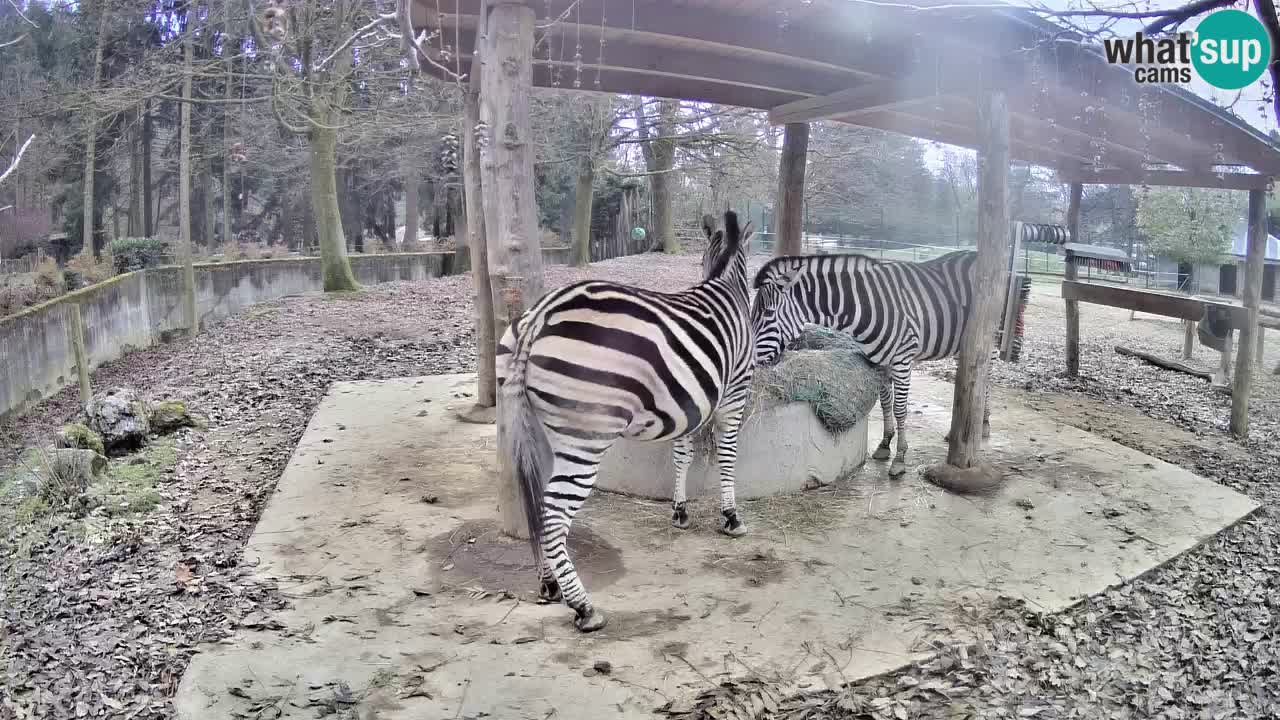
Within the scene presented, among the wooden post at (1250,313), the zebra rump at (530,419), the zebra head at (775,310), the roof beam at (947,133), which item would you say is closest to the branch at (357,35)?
the zebra rump at (530,419)

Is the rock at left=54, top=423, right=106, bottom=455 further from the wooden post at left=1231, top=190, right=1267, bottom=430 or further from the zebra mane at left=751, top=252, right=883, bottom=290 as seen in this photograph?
the wooden post at left=1231, top=190, right=1267, bottom=430

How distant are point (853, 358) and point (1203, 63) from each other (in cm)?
307

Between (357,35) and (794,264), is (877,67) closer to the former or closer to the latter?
(794,264)

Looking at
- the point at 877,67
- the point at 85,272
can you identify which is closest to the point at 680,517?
the point at 877,67

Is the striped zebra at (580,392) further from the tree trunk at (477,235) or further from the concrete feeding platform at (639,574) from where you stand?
the tree trunk at (477,235)

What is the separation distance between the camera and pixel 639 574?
181 inches

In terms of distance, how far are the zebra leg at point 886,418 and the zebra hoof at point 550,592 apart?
3567 millimetres

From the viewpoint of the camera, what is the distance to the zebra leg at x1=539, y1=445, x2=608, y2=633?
13.0ft

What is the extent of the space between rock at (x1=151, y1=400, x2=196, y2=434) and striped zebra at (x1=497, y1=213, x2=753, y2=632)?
4.80 m

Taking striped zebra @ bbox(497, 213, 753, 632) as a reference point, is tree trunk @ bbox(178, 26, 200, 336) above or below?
above

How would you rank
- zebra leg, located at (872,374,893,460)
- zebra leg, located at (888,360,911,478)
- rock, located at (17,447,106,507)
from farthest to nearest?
1. zebra leg, located at (872,374,893,460)
2. zebra leg, located at (888,360,911,478)
3. rock, located at (17,447,106,507)

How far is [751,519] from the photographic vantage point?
5.42 metres

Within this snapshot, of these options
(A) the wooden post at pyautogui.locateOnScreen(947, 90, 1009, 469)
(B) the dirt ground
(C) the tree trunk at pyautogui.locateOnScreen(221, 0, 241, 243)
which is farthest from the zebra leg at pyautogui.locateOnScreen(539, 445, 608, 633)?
(C) the tree trunk at pyautogui.locateOnScreen(221, 0, 241, 243)

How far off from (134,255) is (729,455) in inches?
564
